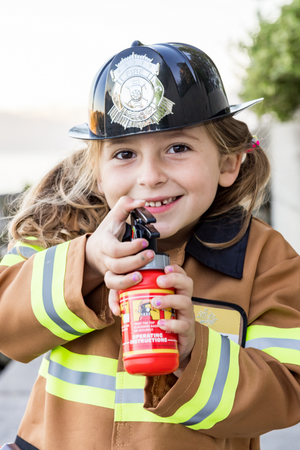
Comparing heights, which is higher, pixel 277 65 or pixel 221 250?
pixel 277 65

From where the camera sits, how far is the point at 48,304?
1.57 m

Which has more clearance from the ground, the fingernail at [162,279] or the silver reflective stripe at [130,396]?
the fingernail at [162,279]

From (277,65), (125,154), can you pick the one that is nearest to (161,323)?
(125,154)

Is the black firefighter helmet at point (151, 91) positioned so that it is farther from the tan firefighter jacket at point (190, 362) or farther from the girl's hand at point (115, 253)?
the tan firefighter jacket at point (190, 362)

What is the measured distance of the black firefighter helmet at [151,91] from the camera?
64.0 inches

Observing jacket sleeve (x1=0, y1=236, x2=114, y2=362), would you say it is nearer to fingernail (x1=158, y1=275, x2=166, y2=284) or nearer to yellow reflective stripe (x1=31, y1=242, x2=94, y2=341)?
yellow reflective stripe (x1=31, y1=242, x2=94, y2=341)

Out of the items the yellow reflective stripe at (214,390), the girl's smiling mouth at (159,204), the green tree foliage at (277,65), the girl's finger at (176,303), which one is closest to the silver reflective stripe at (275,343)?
the yellow reflective stripe at (214,390)

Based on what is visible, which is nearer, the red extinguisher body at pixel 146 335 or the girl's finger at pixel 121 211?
the red extinguisher body at pixel 146 335

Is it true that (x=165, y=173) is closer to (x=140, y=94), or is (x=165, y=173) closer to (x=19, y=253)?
(x=140, y=94)

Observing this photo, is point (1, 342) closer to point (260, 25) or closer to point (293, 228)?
point (260, 25)

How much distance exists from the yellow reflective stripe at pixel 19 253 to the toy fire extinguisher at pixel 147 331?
72 cm

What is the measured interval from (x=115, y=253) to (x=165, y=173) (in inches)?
19.4

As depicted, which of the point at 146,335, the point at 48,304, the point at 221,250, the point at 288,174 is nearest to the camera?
the point at 146,335

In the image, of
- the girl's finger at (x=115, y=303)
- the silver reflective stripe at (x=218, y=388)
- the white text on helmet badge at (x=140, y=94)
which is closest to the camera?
the girl's finger at (x=115, y=303)
